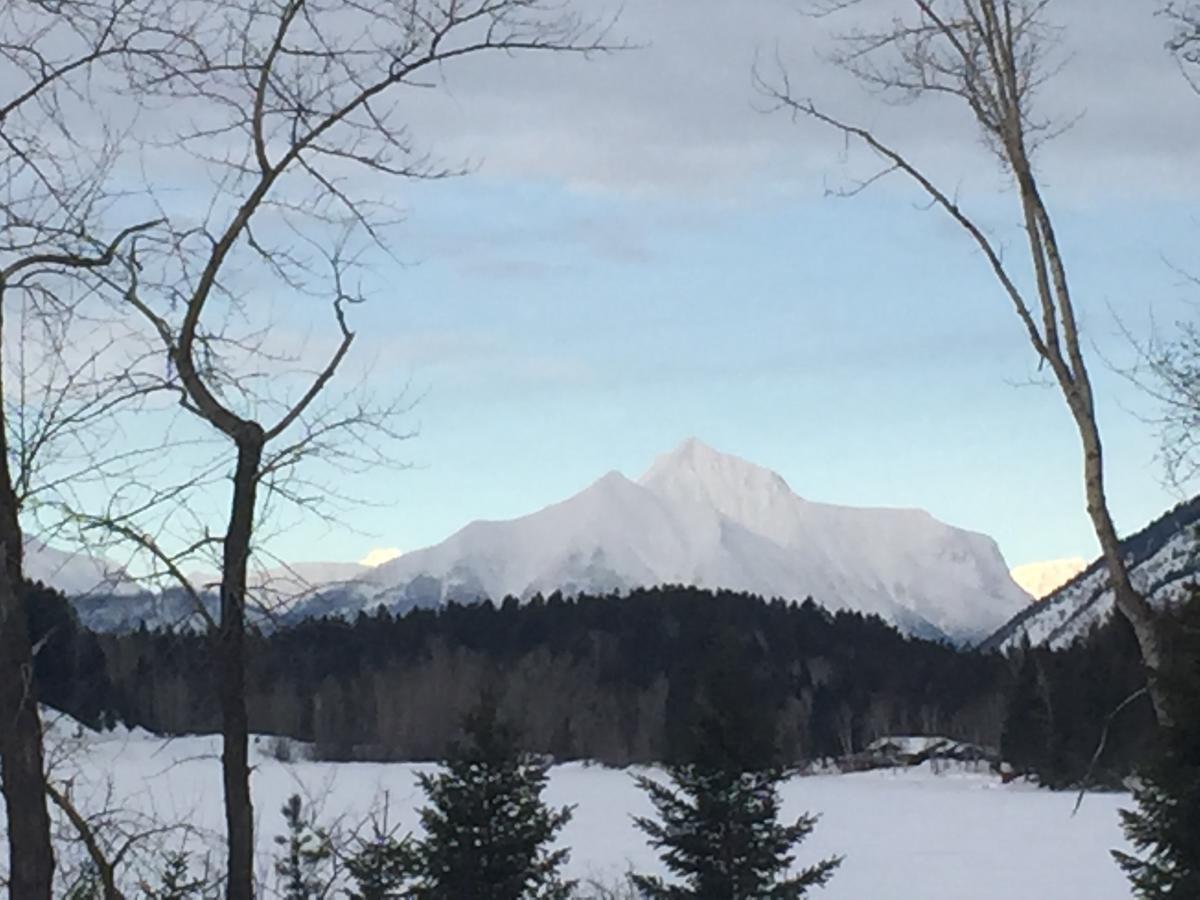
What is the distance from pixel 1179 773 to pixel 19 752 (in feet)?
21.6

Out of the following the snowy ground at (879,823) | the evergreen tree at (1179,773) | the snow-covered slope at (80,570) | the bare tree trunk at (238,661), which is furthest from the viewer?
the snowy ground at (879,823)

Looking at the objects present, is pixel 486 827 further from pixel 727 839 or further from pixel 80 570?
pixel 80 570

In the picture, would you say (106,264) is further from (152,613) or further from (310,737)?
(310,737)

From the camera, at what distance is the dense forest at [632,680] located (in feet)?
215

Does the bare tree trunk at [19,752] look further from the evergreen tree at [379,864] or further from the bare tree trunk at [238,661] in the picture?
the evergreen tree at [379,864]

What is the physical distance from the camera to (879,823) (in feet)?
140

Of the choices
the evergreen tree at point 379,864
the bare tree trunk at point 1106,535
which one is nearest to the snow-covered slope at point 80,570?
the evergreen tree at point 379,864

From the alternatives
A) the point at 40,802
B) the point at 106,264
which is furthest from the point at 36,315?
the point at 40,802

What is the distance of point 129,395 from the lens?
665cm

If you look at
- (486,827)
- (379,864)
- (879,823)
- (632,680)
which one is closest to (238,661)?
(379,864)

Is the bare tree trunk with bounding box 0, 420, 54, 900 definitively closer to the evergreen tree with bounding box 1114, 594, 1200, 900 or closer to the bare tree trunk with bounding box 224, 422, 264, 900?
the bare tree trunk with bounding box 224, 422, 264, 900

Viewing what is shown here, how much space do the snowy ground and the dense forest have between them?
198 inches

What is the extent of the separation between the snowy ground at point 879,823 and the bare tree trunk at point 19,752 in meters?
1.54

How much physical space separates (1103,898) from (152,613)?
21633 mm
